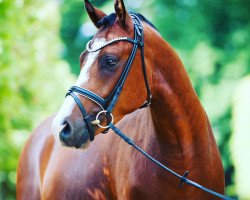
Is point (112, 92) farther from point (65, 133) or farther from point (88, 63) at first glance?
point (65, 133)

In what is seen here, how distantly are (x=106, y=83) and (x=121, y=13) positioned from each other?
0.47 metres

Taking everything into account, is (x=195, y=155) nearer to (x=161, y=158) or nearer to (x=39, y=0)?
(x=161, y=158)

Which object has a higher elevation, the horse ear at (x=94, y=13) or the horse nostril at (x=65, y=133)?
the horse ear at (x=94, y=13)

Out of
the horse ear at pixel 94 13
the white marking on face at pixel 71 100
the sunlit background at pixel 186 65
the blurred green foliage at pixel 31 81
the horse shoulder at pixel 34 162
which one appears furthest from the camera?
the sunlit background at pixel 186 65

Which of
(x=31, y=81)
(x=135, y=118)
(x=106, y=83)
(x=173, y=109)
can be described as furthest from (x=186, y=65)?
(x=106, y=83)

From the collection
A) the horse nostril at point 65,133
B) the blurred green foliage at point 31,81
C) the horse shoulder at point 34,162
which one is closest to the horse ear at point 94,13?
the horse nostril at point 65,133

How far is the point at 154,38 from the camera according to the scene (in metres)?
4.22

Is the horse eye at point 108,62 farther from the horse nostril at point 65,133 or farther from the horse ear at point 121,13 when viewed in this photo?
the horse nostril at point 65,133

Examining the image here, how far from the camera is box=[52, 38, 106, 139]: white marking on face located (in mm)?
3838

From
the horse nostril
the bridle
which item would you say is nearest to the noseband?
the bridle

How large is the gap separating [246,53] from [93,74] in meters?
11.6

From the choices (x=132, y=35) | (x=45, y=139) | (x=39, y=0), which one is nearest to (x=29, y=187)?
(x=45, y=139)

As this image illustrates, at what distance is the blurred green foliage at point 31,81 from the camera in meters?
11.1

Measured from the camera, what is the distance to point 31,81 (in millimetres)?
14391
